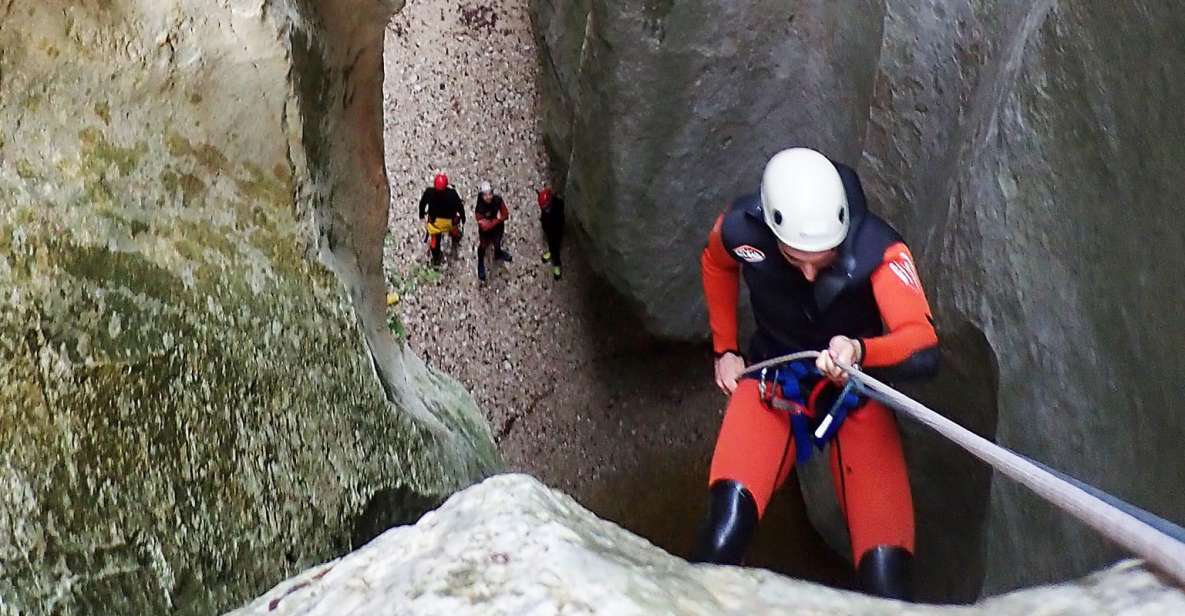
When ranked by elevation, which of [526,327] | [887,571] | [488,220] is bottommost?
[887,571]

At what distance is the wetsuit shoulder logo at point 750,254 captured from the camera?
2.08 m

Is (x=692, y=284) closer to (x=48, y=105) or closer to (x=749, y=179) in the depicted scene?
(x=749, y=179)

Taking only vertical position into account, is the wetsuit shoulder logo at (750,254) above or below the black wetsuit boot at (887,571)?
above

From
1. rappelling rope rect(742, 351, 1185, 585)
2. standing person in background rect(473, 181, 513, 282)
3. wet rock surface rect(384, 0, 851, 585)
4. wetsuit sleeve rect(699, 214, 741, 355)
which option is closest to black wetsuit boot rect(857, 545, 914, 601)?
wetsuit sleeve rect(699, 214, 741, 355)

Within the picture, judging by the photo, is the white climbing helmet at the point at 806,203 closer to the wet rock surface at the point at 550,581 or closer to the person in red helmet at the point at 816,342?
the person in red helmet at the point at 816,342

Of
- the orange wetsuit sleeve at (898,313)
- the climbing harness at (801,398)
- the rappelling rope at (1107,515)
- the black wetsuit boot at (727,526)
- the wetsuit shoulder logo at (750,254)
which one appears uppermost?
the wetsuit shoulder logo at (750,254)

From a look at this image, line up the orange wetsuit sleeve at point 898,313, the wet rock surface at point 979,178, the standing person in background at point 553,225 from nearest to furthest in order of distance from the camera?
1. the wet rock surface at point 979,178
2. the orange wetsuit sleeve at point 898,313
3. the standing person in background at point 553,225

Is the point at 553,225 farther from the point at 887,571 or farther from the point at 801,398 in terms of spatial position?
the point at 887,571

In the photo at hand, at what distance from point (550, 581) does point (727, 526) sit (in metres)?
1.29

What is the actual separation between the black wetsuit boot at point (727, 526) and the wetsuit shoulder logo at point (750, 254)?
0.55m

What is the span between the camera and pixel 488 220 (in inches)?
166

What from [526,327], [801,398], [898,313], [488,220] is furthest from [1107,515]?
[526,327]

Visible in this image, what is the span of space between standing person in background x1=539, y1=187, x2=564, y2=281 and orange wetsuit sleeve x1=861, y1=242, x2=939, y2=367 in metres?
2.69

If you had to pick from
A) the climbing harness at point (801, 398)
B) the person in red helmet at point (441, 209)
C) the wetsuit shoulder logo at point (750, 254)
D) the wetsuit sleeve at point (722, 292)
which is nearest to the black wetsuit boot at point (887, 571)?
the climbing harness at point (801, 398)
